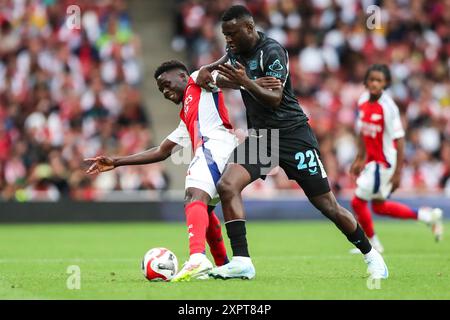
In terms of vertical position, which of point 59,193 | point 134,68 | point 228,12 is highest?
point 134,68

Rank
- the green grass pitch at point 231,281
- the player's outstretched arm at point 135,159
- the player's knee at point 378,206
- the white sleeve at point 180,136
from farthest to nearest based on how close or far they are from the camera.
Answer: the player's knee at point 378,206 → the white sleeve at point 180,136 → the player's outstretched arm at point 135,159 → the green grass pitch at point 231,281

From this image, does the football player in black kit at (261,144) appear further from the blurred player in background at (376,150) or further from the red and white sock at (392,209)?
the red and white sock at (392,209)

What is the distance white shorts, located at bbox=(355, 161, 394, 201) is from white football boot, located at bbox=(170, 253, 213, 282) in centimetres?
510

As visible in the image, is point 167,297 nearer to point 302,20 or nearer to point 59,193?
point 59,193

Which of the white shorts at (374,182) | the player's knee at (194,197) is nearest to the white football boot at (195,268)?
the player's knee at (194,197)

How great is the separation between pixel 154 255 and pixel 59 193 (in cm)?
1170

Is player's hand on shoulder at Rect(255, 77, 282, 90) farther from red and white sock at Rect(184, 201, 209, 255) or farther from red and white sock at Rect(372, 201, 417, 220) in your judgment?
red and white sock at Rect(372, 201, 417, 220)

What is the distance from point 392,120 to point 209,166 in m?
4.76

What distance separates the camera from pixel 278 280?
28.5 ft

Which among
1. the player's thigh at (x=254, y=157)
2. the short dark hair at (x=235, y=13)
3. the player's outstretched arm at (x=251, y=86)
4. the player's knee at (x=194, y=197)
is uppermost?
the short dark hair at (x=235, y=13)

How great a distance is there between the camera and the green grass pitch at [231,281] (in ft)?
25.3

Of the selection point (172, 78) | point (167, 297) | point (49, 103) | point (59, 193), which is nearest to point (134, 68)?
point (49, 103)

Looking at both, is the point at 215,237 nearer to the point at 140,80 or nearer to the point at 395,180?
the point at 395,180

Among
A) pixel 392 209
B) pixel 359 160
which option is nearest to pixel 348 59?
pixel 392 209
